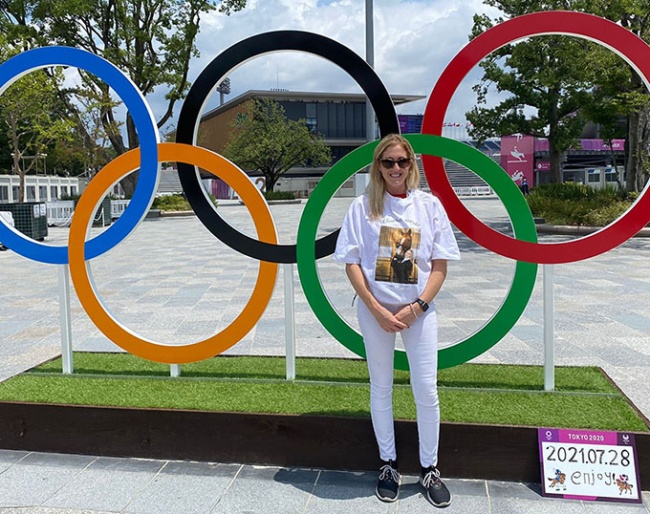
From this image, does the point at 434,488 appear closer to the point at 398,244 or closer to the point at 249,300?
the point at 398,244

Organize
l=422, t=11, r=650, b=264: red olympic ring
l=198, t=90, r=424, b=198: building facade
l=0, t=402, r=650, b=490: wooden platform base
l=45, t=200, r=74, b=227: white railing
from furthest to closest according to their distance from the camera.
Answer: l=198, t=90, r=424, b=198: building facade, l=45, t=200, r=74, b=227: white railing, l=422, t=11, r=650, b=264: red olympic ring, l=0, t=402, r=650, b=490: wooden platform base

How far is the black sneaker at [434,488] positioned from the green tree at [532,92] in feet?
52.5

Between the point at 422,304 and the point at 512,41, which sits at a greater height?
the point at 512,41

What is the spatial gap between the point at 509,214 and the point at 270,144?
142ft

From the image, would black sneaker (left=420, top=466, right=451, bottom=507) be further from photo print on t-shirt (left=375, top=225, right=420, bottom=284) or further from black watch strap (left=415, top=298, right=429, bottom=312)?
photo print on t-shirt (left=375, top=225, right=420, bottom=284)

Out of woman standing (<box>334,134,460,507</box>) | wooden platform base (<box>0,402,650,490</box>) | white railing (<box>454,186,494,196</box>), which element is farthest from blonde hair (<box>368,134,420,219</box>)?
white railing (<box>454,186,494,196</box>)

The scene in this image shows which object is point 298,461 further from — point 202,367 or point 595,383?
point 595,383

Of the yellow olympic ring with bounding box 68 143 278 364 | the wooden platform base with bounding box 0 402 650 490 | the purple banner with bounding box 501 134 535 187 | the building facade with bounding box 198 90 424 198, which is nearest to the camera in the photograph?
the wooden platform base with bounding box 0 402 650 490

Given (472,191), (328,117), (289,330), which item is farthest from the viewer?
(328,117)

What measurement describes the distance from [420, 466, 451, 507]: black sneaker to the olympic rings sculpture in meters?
0.96

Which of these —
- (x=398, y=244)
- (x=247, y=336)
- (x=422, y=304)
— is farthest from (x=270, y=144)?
(x=422, y=304)

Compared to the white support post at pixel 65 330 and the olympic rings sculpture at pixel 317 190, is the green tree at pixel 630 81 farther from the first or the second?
the white support post at pixel 65 330

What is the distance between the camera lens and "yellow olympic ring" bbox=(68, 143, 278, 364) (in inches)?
176

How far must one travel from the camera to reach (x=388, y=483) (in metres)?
3.25
